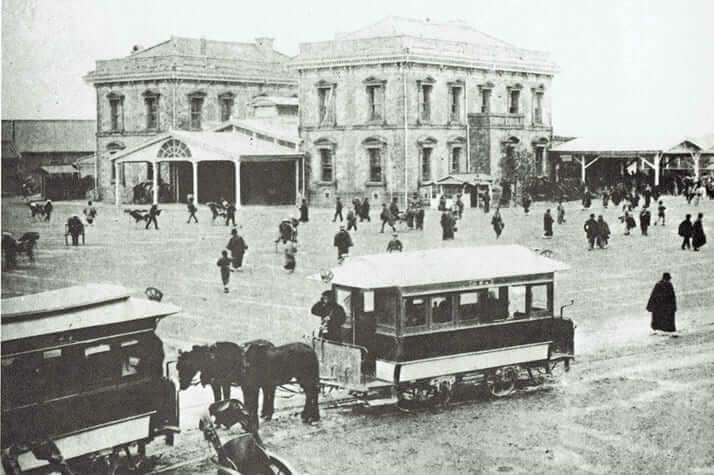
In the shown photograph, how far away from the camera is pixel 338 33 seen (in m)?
10.3

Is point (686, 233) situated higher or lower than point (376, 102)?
lower

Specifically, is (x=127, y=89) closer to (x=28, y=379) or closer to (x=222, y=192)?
(x=222, y=192)

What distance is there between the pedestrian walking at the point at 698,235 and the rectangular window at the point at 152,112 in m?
7.06

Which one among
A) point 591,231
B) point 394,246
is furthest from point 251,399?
point 591,231

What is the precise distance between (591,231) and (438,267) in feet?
13.4

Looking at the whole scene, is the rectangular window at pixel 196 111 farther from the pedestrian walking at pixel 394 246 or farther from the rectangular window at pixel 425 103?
the pedestrian walking at pixel 394 246

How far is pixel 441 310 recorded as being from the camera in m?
9.71

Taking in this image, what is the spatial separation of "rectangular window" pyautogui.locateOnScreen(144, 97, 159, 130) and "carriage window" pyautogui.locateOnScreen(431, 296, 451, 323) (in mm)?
3851

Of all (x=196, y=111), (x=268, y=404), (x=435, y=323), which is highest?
(x=196, y=111)

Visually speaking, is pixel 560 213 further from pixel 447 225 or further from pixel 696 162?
pixel 447 225

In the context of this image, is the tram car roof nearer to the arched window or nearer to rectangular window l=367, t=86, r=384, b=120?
the arched window

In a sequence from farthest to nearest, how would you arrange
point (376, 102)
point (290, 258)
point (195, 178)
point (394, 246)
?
point (376, 102), point (195, 178), point (394, 246), point (290, 258)

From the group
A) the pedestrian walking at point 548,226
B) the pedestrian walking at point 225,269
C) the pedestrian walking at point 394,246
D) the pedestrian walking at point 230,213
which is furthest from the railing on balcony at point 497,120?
the pedestrian walking at point 225,269

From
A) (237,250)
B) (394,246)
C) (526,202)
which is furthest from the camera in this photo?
(526,202)
